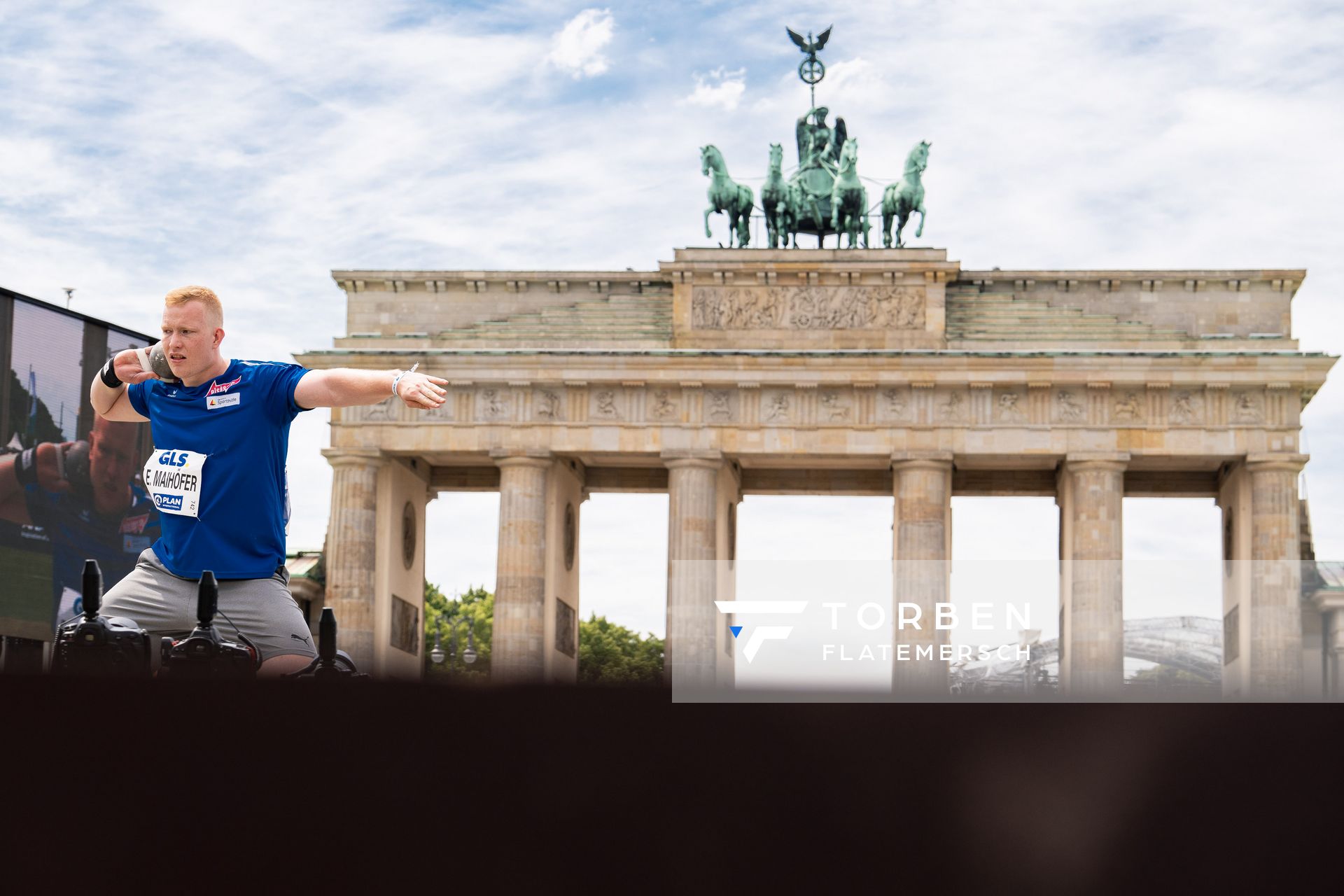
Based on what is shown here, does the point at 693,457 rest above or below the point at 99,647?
above

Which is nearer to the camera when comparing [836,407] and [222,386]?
[222,386]

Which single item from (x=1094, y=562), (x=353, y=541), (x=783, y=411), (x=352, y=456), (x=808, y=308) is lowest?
(x=1094, y=562)

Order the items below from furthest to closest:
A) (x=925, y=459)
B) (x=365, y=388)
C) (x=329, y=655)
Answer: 1. (x=925, y=459)
2. (x=365, y=388)
3. (x=329, y=655)

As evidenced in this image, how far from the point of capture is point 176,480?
568 cm

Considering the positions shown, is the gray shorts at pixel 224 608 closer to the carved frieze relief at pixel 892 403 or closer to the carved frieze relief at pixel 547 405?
the carved frieze relief at pixel 547 405

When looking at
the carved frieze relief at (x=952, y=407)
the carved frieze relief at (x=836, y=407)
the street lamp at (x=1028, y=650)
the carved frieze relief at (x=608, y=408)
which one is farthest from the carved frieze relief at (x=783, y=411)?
the street lamp at (x=1028, y=650)

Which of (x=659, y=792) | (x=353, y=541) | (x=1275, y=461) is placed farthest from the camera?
(x=353, y=541)

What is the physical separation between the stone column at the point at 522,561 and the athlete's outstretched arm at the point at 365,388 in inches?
1889

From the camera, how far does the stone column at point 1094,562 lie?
50.9 metres

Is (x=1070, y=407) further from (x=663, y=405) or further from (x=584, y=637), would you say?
(x=584, y=637)

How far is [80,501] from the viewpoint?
3688 centimetres

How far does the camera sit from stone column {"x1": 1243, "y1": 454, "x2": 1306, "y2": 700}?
168ft

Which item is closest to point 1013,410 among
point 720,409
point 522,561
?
point 720,409

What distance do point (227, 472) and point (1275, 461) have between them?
166 feet
